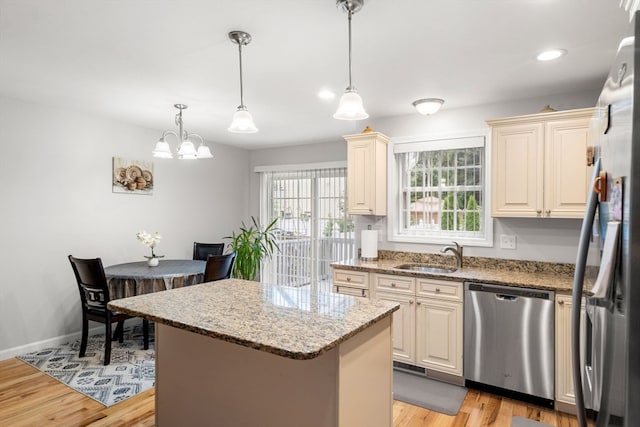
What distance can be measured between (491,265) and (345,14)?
2571 millimetres

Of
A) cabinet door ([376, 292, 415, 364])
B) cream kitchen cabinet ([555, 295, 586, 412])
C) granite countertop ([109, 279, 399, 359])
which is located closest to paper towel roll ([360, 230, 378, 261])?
cabinet door ([376, 292, 415, 364])

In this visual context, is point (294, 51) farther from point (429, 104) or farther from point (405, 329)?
point (405, 329)

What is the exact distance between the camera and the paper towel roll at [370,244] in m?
3.88

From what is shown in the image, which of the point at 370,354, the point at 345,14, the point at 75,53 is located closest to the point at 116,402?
the point at 370,354

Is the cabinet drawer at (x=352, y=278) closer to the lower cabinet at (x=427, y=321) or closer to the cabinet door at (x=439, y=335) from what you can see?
the lower cabinet at (x=427, y=321)

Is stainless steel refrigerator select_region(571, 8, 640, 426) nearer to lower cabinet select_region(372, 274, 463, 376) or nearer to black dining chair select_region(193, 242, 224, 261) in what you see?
lower cabinet select_region(372, 274, 463, 376)

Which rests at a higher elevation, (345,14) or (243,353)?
(345,14)

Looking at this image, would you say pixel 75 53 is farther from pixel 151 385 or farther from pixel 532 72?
pixel 532 72

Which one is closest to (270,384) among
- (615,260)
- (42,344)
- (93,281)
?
(615,260)

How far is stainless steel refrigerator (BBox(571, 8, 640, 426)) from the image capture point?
0.77 metres

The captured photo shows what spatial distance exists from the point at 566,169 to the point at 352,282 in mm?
1999

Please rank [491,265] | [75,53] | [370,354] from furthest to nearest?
[491,265]
[75,53]
[370,354]

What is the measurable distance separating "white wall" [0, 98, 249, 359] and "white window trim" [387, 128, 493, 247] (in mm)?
2855

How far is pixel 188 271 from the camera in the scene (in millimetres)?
3748
